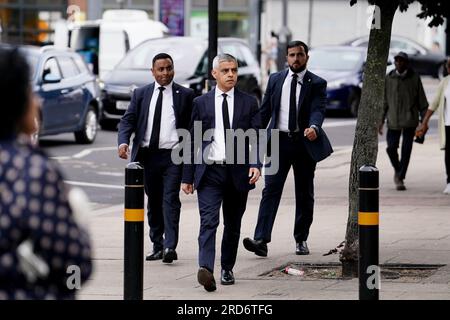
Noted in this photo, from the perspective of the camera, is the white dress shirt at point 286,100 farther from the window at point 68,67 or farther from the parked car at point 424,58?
the parked car at point 424,58

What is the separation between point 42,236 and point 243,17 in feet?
158

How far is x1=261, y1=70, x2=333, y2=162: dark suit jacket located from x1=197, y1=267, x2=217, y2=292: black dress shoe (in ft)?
7.17

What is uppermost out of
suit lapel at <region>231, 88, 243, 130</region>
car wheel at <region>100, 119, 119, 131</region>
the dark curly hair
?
the dark curly hair

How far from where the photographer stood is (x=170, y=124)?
10828 millimetres

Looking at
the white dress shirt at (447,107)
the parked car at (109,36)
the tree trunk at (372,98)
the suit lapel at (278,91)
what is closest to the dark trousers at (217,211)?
the tree trunk at (372,98)

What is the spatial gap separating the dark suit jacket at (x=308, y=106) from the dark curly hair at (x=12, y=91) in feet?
22.8

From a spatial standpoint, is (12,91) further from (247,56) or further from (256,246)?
(247,56)

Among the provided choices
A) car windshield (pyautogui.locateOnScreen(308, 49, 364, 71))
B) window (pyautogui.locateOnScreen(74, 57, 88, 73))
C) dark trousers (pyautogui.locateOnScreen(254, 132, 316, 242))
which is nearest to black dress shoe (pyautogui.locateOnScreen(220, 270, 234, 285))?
dark trousers (pyautogui.locateOnScreen(254, 132, 316, 242))

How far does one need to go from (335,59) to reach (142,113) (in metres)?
21.0

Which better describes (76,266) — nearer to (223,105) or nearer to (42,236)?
(42,236)

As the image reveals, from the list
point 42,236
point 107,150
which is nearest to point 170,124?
point 42,236

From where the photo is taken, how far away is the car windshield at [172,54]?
2548 cm

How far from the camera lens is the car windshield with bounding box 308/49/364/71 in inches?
1216

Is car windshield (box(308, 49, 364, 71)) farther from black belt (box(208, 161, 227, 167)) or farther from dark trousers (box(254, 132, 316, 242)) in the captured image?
black belt (box(208, 161, 227, 167))
